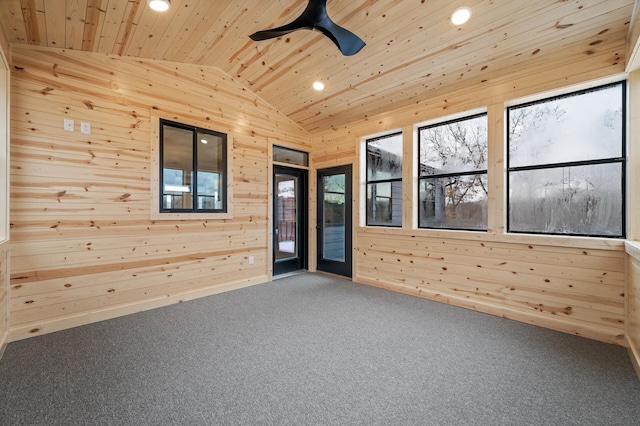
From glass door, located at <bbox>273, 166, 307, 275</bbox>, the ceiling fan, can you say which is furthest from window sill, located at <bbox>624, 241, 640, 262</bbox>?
glass door, located at <bbox>273, 166, 307, 275</bbox>

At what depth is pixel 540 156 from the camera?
9.86 feet

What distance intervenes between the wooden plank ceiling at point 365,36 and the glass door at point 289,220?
1.81 metres

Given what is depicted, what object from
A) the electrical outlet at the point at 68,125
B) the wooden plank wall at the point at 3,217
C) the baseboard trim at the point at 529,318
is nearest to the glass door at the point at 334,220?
the baseboard trim at the point at 529,318

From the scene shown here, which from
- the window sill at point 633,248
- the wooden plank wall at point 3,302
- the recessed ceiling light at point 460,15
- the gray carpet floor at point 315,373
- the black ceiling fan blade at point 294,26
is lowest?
the gray carpet floor at point 315,373

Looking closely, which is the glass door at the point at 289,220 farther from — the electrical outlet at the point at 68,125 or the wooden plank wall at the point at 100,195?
the electrical outlet at the point at 68,125

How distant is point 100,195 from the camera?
10.0ft

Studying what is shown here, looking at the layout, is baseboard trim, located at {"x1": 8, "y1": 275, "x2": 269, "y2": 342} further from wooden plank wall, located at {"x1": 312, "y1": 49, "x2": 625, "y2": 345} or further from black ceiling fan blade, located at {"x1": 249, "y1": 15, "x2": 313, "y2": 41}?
black ceiling fan blade, located at {"x1": 249, "y1": 15, "x2": 313, "y2": 41}

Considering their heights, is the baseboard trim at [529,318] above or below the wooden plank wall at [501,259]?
below

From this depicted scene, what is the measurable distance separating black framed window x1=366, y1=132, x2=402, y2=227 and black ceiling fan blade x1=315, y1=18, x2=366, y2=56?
195 centimetres

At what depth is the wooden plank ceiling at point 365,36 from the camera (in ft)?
7.86

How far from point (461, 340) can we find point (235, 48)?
4.08m

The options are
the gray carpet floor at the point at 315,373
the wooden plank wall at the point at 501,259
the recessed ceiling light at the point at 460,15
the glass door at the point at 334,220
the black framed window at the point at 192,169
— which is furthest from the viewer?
the glass door at the point at 334,220

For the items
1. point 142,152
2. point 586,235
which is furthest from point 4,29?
point 586,235

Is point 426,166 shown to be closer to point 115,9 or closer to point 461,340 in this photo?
point 461,340
